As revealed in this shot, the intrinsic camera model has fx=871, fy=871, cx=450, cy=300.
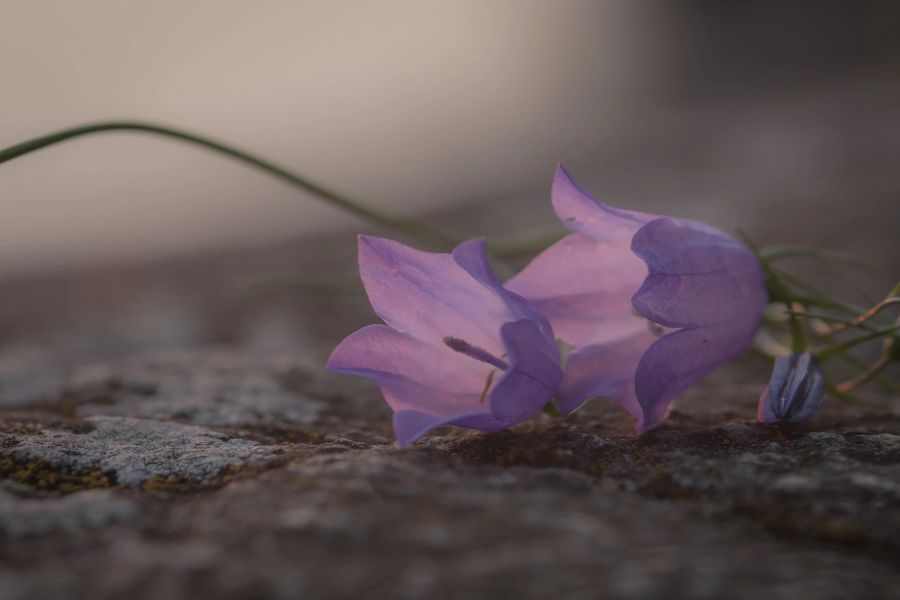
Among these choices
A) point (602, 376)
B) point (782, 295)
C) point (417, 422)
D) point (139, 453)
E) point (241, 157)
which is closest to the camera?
point (417, 422)

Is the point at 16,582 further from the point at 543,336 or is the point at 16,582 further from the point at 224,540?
the point at 543,336

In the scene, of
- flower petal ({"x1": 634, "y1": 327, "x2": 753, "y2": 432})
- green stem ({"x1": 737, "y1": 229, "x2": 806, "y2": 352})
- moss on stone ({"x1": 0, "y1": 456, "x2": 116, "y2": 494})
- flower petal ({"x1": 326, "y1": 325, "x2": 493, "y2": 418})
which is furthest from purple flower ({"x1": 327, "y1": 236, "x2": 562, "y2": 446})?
green stem ({"x1": 737, "y1": 229, "x2": 806, "y2": 352})

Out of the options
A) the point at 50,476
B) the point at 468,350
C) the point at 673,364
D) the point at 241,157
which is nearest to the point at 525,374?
the point at 468,350

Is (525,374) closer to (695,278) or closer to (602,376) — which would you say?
(602,376)

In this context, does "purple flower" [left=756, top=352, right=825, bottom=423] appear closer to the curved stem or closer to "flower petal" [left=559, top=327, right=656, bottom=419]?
"flower petal" [left=559, top=327, right=656, bottom=419]

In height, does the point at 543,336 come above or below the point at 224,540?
above

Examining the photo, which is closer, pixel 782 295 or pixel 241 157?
pixel 782 295

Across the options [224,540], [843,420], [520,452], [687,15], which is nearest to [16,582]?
[224,540]
